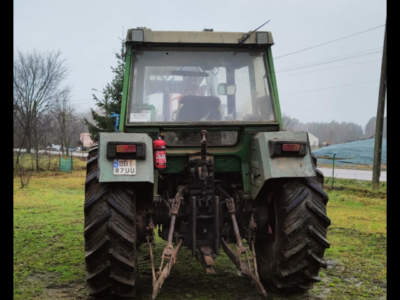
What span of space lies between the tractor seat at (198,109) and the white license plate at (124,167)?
874 mm

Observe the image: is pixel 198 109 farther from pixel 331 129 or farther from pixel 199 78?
pixel 331 129

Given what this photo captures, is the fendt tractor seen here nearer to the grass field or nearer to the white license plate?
the white license plate

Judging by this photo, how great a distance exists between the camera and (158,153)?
12.9ft

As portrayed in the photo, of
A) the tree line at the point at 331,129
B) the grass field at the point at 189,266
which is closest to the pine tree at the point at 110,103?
the grass field at the point at 189,266

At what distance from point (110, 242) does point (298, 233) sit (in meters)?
1.67

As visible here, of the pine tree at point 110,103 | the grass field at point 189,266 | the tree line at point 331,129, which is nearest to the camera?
the grass field at point 189,266

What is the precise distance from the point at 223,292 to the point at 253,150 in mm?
1452

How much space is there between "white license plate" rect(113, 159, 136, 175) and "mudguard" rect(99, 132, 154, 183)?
26 millimetres

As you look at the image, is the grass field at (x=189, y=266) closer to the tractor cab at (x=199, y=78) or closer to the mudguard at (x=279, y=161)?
the mudguard at (x=279, y=161)

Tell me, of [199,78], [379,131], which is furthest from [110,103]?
[199,78]

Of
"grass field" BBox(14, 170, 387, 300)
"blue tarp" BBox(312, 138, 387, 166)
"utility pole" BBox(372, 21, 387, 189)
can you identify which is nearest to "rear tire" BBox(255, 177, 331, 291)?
"grass field" BBox(14, 170, 387, 300)

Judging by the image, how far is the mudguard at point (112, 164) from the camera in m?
3.61
